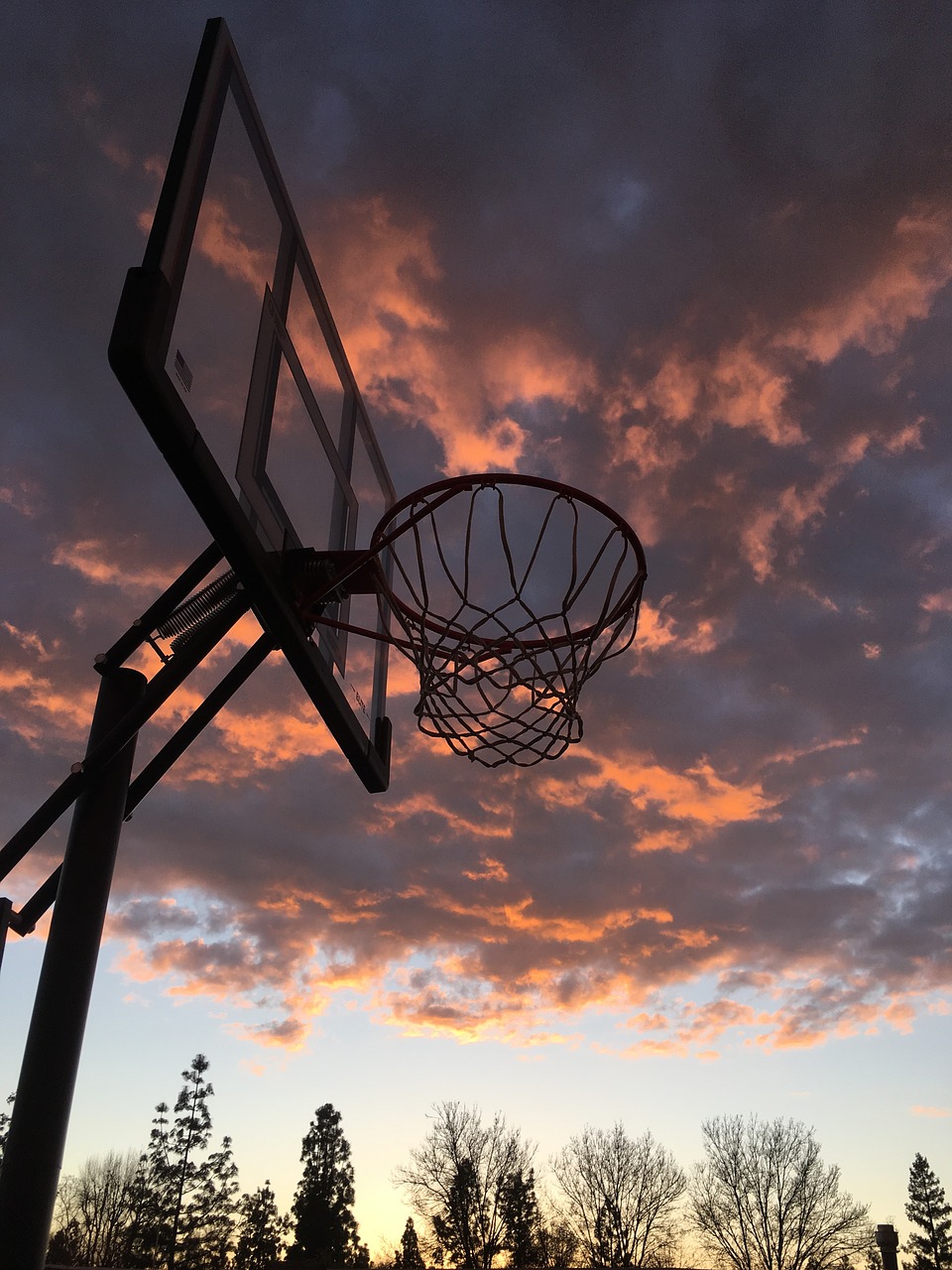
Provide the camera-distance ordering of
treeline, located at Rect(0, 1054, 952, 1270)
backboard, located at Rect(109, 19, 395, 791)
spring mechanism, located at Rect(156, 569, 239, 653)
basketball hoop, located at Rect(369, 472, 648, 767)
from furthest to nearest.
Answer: treeline, located at Rect(0, 1054, 952, 1270) < basketball hoop, located at Rect(369, 472, 648, 767) < spring mechanism, located at Rect(156, 569, 239, 653) < backboard, located at Rect(109, 19, 395, 791)

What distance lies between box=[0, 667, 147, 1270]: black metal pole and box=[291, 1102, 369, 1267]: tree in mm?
40721

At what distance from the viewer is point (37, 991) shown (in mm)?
3334

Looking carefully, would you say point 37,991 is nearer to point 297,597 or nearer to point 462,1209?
point 297,597

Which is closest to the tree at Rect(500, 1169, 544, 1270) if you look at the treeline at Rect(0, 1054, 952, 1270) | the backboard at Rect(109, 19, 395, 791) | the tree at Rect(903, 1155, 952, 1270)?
the treeline at Rect(0, 1054, 952, 1270)

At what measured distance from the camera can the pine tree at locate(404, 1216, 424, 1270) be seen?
3706 cm

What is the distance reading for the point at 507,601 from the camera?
432cm

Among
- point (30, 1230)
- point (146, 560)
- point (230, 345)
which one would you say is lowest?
point (30, 1230)

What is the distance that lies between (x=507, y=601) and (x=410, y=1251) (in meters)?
42.4

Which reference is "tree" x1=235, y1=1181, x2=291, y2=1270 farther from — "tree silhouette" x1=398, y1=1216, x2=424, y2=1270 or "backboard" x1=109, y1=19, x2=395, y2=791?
"backboard" x1=109, y1=19, x2=395, y2=791

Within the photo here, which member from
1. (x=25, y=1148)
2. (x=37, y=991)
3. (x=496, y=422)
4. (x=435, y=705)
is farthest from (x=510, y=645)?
(x=496, y=422)

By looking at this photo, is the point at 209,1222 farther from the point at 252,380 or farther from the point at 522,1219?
the point at 252,380

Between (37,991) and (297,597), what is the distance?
67.7 inches

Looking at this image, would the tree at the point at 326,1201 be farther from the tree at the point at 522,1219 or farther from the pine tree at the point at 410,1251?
the tree at the point at 522,1219

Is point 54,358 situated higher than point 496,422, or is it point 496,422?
point 496,422
